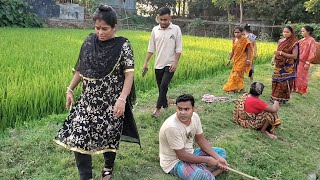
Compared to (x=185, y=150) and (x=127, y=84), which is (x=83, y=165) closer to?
(x=127, y=84)

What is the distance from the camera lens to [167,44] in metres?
4.78

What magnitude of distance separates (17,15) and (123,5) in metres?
12.3

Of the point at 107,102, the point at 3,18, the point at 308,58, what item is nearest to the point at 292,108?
the point at 308,58

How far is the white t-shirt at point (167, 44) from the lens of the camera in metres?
4.78

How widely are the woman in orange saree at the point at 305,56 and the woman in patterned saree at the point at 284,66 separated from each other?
53.3 inches

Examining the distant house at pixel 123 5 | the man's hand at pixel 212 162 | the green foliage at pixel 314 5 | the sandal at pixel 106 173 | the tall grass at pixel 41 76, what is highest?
the distant house at pixel 123 5

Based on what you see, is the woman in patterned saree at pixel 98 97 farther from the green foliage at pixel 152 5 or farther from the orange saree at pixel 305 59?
the green foliage at pixel 152 5

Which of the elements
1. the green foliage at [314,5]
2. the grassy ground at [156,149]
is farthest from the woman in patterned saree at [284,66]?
the green foliage at [314,5]

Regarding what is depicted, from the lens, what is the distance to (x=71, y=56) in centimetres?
859

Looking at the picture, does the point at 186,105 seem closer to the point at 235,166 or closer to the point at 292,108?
the point at 235,166

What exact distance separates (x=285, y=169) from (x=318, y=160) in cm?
74

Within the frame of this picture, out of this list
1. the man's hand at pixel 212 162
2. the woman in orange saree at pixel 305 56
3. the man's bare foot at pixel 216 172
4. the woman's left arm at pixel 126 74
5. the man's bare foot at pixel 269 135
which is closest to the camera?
the woman's left arm at pixel 126 74

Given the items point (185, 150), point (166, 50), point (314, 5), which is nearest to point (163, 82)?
point (166, 50)

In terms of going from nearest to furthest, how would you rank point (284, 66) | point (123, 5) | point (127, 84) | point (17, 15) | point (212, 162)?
1. point (127, 84)
2. point (212, 162)
3. point (284, 66)
4. point (17, 15)
5. point (123, 5)
